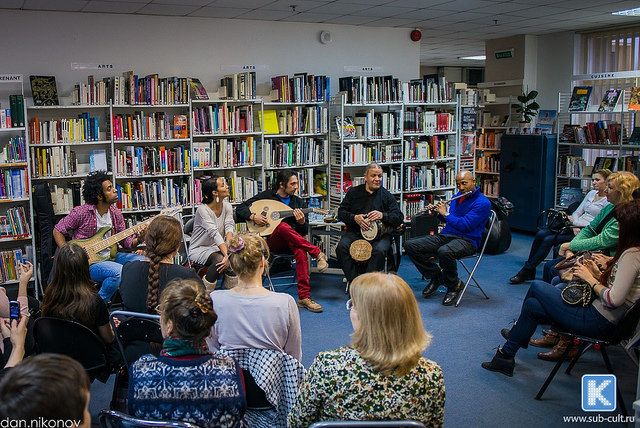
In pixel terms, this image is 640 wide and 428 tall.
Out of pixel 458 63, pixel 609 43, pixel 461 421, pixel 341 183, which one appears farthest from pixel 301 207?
pixel 458 63

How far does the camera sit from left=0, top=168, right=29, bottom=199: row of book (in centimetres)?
570

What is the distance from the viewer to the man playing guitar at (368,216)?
19.4 ft

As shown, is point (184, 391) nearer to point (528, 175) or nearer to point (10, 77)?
point (10, 77)

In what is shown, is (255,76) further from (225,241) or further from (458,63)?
(458,63)

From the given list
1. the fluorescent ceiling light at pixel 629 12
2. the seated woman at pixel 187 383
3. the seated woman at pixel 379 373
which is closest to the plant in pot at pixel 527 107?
the fluorescent ceiling light at pixel 629 12

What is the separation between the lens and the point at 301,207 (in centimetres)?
642

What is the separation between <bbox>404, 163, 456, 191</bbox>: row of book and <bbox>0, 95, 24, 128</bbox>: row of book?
4.55 metres

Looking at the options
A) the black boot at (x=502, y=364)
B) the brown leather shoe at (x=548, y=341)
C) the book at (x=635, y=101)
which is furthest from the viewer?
the book at (x=635, y=101)

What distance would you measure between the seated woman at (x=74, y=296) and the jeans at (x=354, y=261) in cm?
308

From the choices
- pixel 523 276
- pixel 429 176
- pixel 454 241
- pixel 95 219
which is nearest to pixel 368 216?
pixel 454 241

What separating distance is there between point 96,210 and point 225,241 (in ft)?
3.92

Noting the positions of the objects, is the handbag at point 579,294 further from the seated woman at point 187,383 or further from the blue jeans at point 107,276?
the blue jeans at point 107,276

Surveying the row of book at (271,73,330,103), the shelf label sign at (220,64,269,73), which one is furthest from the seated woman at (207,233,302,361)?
the shelf label sign at (220,64,269,73)

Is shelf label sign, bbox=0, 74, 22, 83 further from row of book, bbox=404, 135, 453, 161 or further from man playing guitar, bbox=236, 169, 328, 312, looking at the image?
row of book, bbox=404, 135, 453, 161
